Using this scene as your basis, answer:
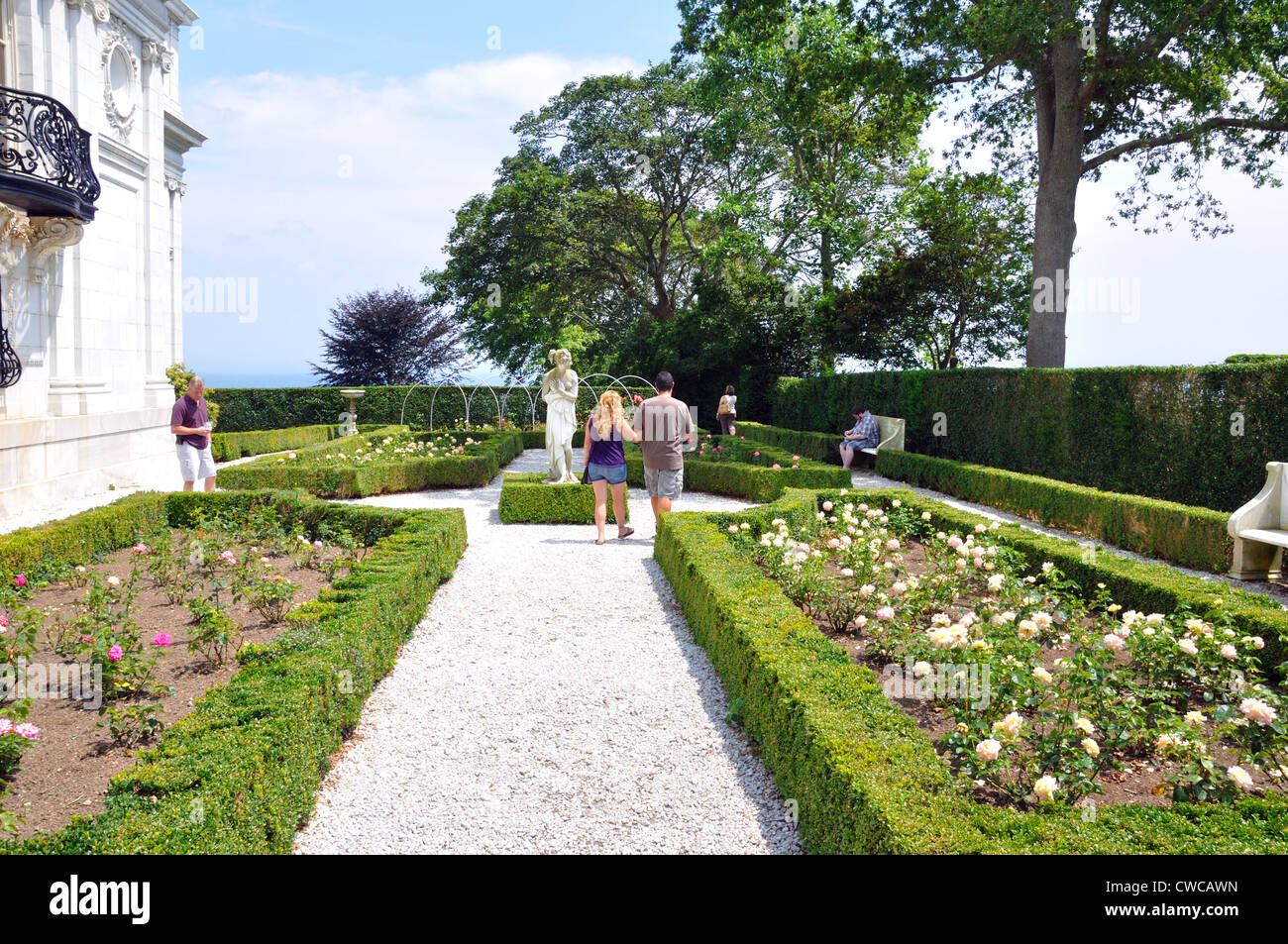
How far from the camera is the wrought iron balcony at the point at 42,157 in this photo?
34.6 ft

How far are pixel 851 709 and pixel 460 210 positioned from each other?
30.0 metres

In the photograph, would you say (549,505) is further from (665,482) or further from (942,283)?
(942,283)

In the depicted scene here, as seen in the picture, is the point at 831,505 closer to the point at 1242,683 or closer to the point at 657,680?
the point at 657,680

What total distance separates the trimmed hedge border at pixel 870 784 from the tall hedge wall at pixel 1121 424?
6843 mm

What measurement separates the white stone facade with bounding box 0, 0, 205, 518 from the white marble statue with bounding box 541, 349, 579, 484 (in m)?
6.61

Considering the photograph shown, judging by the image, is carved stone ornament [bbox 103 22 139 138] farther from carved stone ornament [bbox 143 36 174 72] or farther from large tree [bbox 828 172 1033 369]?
large tree [bbox 828 172 1033 369]

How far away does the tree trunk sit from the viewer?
48.4ft

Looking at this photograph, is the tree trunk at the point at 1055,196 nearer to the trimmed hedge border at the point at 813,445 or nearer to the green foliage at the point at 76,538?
the trimmed hedge border at the point at 813,445

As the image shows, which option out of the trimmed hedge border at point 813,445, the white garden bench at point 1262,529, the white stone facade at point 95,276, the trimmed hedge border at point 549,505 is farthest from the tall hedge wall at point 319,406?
the white garden bench at point 1262,529

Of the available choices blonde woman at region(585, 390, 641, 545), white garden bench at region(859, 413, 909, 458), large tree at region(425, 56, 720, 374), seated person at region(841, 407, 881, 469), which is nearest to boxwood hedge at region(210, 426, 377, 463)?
large tree at region(425, 56, 720, 374)

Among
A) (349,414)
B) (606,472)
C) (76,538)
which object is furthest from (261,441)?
(606,472)

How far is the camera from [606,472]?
941 centimetres

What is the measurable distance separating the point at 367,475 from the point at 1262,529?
10967 millimetres

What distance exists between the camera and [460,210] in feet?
101
